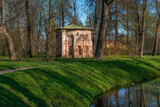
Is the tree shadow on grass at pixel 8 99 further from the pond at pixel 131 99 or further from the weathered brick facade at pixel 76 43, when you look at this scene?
the weathered brick facade at pixel 76 43

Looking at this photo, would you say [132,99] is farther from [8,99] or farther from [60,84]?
[8,99]

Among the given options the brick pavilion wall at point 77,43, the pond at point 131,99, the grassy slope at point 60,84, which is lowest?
the pond at point 131,99

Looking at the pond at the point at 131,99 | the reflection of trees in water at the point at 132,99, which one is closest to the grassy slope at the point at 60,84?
the pond at the point at 131,99

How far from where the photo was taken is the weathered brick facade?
3216 cm

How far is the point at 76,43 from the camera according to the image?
32.3 m

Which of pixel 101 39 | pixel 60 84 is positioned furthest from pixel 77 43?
pixel 60 84

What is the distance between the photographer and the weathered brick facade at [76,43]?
3216cm

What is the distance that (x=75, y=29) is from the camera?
32.4m

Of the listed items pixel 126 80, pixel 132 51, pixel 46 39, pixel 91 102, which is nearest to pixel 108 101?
pixel 91 102

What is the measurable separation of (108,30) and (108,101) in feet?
62.4

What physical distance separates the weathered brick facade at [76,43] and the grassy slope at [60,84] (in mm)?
14322

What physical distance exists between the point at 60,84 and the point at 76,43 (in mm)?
21914

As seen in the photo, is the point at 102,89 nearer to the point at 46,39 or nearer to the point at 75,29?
the point at 46,39

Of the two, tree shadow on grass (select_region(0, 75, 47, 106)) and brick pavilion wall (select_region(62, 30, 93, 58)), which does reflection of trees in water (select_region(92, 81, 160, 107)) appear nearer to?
tree shadow on grass (select_region(0, 75, 47, 106))
